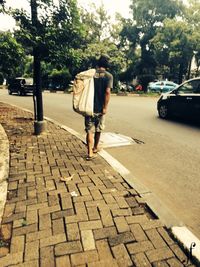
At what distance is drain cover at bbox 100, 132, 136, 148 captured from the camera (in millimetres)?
6386

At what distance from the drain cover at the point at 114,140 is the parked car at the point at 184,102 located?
9.62 feet

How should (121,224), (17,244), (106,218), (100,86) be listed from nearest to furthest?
(17,244) → (121,224) → (106,218) → (100,86)

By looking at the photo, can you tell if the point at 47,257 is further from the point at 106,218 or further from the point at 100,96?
the point at 100,96

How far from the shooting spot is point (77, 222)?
9.54 ft

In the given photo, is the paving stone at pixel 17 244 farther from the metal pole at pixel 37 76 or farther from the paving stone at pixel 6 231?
the metal pole at pixel 37 76

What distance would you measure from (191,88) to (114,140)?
387 cm

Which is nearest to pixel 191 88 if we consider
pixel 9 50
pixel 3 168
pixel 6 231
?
pixel 9 50

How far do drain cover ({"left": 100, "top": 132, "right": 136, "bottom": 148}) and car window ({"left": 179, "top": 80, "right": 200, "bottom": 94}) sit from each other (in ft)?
10.7

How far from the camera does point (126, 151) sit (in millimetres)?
5852

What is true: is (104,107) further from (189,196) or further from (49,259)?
(49,259)

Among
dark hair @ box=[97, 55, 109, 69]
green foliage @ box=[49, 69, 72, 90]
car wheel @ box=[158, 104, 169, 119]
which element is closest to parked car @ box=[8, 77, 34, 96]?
green foliage @ box=[49, 69, 72, 90]

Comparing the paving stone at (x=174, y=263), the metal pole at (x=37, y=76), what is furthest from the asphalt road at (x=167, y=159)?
the metal pole at (x=37, y=76)

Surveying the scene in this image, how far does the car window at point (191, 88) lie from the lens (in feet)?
28.4

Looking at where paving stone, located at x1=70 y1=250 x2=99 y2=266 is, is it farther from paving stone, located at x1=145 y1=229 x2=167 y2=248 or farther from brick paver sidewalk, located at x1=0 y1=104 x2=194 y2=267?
paving stone, located at x1=145 y1=229 x2=167 y2=248
